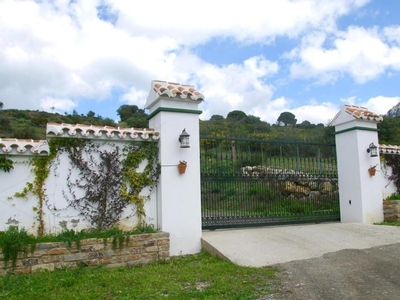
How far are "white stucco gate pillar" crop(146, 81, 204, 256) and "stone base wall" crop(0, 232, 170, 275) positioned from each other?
520 mm

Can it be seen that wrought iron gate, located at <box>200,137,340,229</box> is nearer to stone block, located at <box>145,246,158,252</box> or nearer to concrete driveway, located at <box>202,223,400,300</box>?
concrete driveway, located at <box>202,223,400,300</box>

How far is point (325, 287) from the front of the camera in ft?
13.5

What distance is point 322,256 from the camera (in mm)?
5395

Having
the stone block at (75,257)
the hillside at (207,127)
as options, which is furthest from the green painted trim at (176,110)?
the stone block at (75,257)

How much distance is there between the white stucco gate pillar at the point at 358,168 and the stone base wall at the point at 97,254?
507 centimetres

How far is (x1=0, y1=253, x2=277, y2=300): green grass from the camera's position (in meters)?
4.00

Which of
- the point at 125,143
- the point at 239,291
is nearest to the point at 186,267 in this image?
the point at 239,291

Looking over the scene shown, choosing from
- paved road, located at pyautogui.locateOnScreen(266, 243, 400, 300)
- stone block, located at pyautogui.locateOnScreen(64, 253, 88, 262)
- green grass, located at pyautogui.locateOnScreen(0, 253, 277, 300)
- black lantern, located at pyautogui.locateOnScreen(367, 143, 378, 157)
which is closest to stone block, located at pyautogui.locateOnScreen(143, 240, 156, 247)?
green grass, located at pyautogui.locateOnScreen(0, 253, 277, 300)

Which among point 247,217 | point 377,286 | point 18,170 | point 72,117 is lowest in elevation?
point 377,286

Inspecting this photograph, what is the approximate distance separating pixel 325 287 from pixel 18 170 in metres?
4.82

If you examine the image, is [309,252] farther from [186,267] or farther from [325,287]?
[186,267]

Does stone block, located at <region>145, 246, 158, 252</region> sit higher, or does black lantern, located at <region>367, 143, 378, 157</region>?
black lantern, located at <region>367, 143, 378, 157</region>

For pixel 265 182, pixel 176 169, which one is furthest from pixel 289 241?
pixel 176 169

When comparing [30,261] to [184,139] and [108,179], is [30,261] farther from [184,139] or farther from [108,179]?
[184,139]
